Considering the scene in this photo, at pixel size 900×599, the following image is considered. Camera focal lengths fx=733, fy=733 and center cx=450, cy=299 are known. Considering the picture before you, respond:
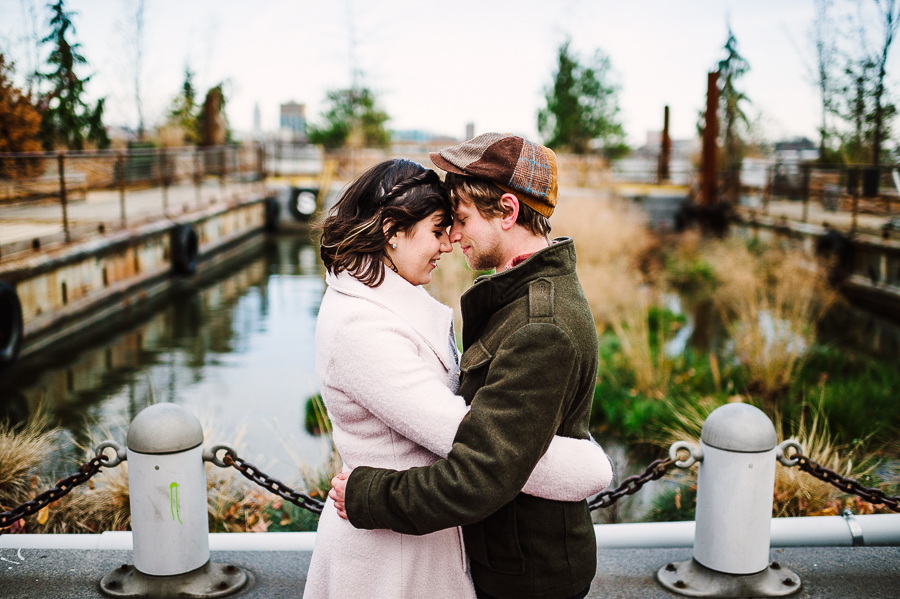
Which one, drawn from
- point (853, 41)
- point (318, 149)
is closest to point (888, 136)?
point (853, 41)

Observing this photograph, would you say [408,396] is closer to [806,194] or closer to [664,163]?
[806,194]

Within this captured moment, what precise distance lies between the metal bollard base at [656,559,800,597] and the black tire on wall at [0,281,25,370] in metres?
7.20

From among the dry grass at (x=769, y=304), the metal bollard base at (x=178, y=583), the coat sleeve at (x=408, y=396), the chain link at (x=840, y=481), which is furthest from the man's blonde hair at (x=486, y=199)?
the dry grass at (x=769, y=304)

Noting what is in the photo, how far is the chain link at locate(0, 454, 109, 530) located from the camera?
307 centimetres

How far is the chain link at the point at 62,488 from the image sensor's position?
3.07m

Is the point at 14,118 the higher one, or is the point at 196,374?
the point at 14,118

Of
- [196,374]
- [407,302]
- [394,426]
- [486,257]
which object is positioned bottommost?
[196,374]

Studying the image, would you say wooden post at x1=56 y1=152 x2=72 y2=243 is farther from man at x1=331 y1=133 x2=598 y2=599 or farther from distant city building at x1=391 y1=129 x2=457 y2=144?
distant city building at x1=391 y1=129 x2=457 y2=144

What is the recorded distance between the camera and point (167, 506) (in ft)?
9.59

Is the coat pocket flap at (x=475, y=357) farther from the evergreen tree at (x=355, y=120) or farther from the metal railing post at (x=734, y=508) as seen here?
the evergreen tree at (x=355, y=120)

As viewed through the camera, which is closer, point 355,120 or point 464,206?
point 464,206

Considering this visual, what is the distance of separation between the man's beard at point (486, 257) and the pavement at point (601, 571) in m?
2.01

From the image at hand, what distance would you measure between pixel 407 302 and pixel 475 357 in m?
0.22

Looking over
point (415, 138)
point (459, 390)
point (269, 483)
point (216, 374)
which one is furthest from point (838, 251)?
point (415, 138)
